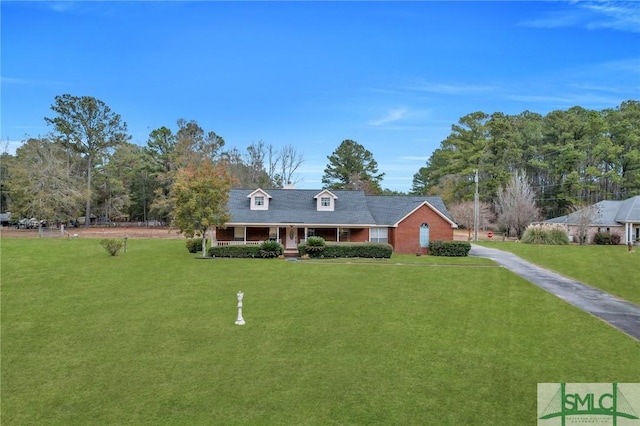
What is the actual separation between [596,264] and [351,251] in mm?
16406

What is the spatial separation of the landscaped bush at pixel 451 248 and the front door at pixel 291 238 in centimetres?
1124

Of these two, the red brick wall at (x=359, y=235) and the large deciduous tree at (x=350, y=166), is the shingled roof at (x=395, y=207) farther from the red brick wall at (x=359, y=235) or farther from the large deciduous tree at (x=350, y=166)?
the large deciduous tree at (x=350, y=166)

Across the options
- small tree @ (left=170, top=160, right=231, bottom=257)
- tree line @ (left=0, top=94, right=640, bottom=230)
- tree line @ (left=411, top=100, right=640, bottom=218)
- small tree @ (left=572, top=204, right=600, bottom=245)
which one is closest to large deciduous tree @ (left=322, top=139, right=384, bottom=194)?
tree line @ (left=0, top=94, right=640, bottom=230)

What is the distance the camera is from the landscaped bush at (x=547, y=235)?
41.8 m

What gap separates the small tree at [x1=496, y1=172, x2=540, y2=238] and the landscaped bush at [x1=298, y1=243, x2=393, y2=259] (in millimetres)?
28861

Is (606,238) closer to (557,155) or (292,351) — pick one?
(557,155)

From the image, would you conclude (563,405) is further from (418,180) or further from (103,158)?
(418,180)

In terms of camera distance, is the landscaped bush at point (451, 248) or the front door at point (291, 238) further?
the front door at point (291, 238)

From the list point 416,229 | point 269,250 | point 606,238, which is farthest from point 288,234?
point 606,238

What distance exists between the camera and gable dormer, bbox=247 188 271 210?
118ft

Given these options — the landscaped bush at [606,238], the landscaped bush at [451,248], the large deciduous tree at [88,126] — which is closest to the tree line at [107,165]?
the large deciduous tree at [88,126]

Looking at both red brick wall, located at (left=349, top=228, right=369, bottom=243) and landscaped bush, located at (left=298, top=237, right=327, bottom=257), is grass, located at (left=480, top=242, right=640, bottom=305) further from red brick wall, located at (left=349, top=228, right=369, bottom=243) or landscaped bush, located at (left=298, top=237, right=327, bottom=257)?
landscaped bush, located at (left=298, top=237, right=327, bottom=257)

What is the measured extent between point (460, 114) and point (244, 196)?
1612 inches

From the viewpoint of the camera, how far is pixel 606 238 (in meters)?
42.2
